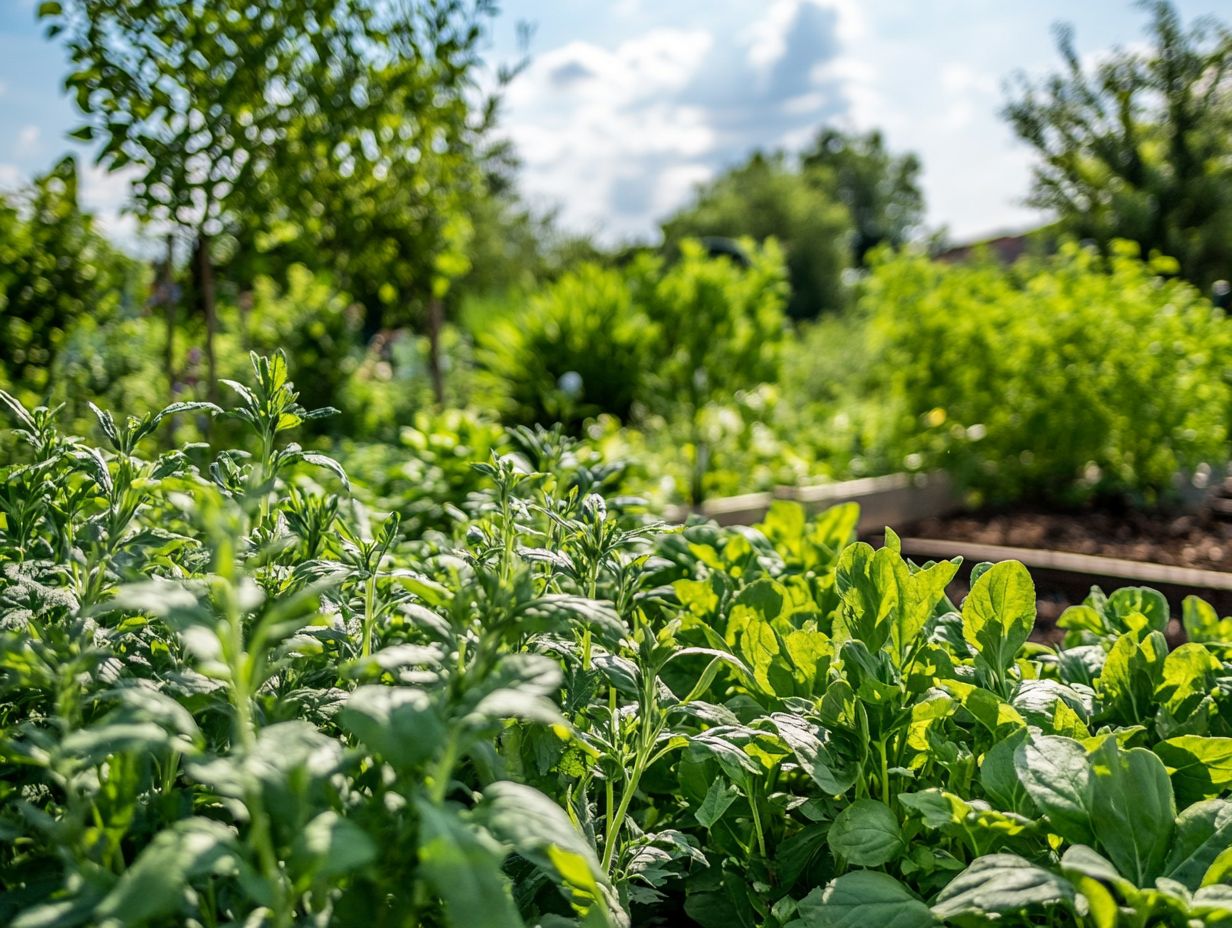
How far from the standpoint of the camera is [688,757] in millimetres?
1234

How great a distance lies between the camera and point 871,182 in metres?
55.8

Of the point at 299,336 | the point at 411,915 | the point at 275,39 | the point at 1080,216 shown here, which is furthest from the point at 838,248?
the point at 411,915

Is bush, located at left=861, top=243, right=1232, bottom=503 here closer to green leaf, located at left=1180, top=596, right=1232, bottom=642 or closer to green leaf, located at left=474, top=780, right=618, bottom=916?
green leaf, located at left=1180, top=596, right=1232, bottom=642

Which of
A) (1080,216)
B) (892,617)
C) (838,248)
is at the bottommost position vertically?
(892,617)

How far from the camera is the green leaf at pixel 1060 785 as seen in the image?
1016 millimetres

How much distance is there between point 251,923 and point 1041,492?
19.6 feet

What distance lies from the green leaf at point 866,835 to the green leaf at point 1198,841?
11.7 inches

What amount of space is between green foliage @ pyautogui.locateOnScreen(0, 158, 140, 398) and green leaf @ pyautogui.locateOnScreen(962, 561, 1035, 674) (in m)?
4.74

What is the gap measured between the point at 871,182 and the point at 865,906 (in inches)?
2345

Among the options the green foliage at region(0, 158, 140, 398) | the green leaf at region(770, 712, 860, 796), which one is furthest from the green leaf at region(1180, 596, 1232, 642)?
the green foliage at region(0, 158, 140, 398)

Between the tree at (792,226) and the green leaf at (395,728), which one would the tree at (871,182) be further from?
the green leaf at (395,728)

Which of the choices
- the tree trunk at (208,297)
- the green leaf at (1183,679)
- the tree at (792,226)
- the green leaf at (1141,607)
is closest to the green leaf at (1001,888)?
the green leaf at (1183,679)

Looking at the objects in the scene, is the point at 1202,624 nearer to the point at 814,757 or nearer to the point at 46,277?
the point at 814,757

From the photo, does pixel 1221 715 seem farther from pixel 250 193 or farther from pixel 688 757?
pixel 250 193
